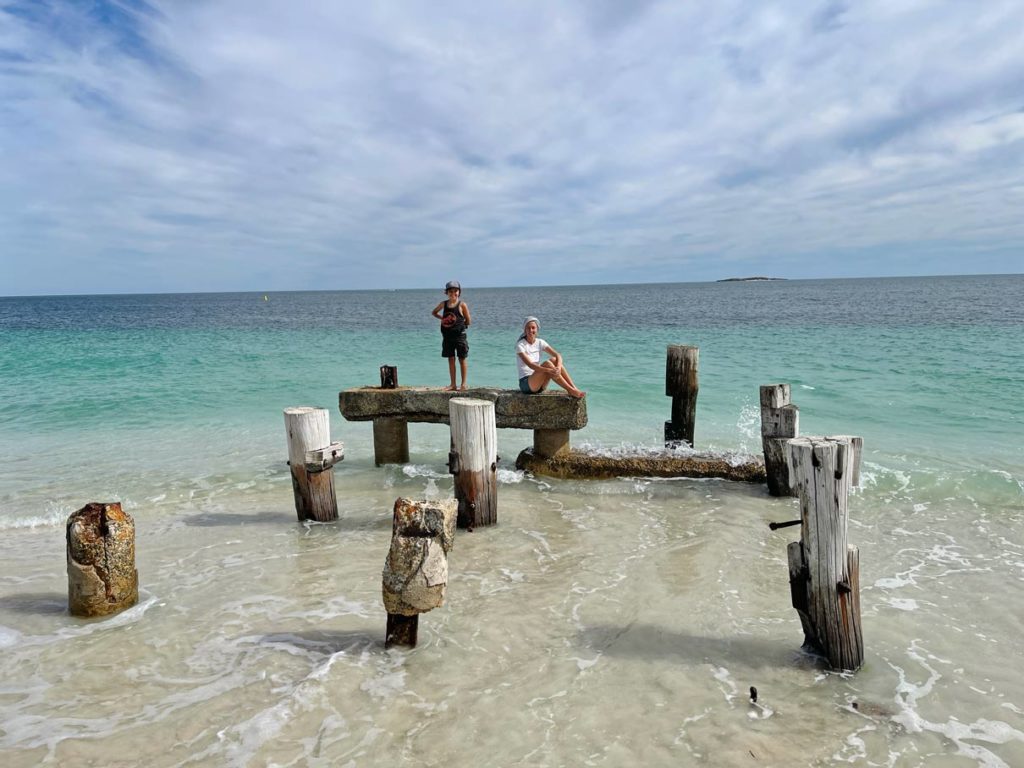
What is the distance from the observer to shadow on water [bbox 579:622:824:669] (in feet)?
15.2

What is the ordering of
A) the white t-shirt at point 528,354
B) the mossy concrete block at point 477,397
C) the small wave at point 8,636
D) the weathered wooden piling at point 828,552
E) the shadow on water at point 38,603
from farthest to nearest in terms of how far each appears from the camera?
1. the white t-shirt at point 528,354
2. the mossy concrete block at point 477,397
3. the shadow on water at point 38,603
4. the small wave at point 8,636
5. the weathered wooden piling at point 828,552

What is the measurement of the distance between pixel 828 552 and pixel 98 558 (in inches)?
223

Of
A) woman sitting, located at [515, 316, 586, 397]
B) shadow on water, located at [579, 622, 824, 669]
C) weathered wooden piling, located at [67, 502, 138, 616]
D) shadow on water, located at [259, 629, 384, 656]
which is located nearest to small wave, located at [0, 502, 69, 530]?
weathered wooden piling, located at [67, 502, 138, 616]

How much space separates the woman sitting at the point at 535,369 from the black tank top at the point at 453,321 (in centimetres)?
121

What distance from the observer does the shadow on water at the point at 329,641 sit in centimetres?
483

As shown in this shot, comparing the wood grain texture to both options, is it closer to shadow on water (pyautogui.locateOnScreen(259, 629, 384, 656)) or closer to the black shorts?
shadow on water (pyautogui.locateOnScreen(259, 629, 384, 656))

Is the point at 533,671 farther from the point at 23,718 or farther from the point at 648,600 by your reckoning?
the point at 23,718

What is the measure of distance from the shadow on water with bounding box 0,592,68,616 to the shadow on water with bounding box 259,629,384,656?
6.88ft

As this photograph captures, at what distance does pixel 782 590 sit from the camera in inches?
233

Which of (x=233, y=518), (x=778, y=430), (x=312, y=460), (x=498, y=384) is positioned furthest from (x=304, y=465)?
(x=498, y=384)

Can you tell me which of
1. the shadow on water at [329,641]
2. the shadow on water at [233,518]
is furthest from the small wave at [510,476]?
the shadow on water at [329,641]

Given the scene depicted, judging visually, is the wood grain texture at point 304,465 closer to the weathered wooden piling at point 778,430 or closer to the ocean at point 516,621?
the ocean at point 516,621

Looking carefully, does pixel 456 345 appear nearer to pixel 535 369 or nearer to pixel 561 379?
pixel 535 369

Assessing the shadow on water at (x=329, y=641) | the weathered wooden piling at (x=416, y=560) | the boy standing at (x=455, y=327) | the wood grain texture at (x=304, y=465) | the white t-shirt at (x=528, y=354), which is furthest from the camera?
the boy standing at (x=455, y=327)
